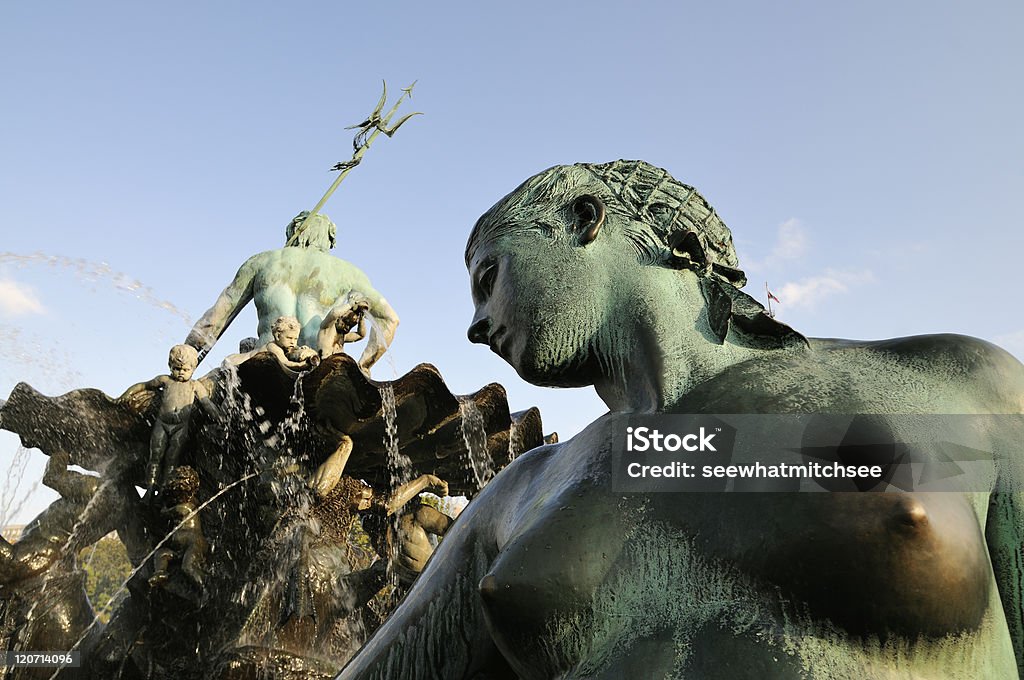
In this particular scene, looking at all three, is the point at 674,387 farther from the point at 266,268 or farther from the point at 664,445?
the point at 266,268

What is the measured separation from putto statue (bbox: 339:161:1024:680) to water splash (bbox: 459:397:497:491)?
691 cm

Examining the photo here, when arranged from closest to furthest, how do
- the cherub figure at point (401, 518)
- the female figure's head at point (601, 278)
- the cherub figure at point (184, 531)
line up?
the female figure's head at point (601, 278)
the cherub figure at point (184, 531)
the cherub figure at point (401, 518)

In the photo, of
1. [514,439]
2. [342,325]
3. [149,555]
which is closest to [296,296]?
[342,325]

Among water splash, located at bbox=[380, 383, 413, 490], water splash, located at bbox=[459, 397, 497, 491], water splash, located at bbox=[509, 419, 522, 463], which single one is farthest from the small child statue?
water splash, located at bbox=[509, 419, 522, 463]

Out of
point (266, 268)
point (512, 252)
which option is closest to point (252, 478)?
point (266, 268)

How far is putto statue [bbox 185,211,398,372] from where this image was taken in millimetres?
9969

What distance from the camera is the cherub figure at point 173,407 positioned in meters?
8.30

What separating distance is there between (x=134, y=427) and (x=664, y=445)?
8197 millimetres

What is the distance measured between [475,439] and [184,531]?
2.72 m

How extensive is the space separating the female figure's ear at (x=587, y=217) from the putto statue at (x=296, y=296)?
8.31m

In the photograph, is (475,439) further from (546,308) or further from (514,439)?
(546,308)

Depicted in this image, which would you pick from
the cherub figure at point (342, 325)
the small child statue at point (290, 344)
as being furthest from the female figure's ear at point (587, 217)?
the cherub figure at point (342, 325)

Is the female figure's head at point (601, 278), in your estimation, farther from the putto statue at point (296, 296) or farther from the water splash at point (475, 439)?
the putto statue at point (296, 296)

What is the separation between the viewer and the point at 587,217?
1.50m
